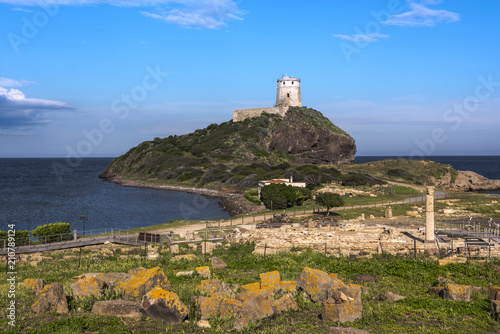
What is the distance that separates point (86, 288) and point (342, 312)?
8405 millimetres

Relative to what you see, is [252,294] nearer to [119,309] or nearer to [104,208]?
[119,309]

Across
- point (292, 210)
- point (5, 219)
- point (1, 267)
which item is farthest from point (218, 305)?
point (5, 219)

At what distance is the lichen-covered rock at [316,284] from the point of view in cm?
1431

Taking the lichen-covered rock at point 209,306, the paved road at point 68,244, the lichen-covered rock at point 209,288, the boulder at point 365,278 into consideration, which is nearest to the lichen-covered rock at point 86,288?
the lichen-covered rock at point 209,288

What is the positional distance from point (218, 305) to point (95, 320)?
3628mm

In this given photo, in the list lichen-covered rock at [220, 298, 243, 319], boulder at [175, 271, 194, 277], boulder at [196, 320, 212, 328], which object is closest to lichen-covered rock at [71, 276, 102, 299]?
boulder at [196, 320, 212, 328]

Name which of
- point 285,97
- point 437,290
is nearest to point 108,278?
point 437,290

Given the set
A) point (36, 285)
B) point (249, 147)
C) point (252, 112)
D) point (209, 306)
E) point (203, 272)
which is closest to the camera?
point (209, 306)

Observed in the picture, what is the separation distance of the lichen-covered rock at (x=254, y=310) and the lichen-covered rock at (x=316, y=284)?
1.97 m

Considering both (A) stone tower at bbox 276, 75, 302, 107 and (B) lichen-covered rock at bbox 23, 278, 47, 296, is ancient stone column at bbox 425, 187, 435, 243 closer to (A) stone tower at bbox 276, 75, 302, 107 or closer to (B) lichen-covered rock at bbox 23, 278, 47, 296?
(B) lichen-covered rock at bbox 23, 278, 47, 296

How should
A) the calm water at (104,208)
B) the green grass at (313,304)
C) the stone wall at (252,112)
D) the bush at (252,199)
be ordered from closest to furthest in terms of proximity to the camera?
the green grass at (313,304) → the calm water at (104,208) → the bush at (252,199) → the stone wall at (252,112)

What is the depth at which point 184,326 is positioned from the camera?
1217cm

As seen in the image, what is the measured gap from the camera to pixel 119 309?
41.7ft

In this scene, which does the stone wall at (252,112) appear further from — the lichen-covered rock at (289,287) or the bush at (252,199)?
the lichen-covered rock at (289,287)
